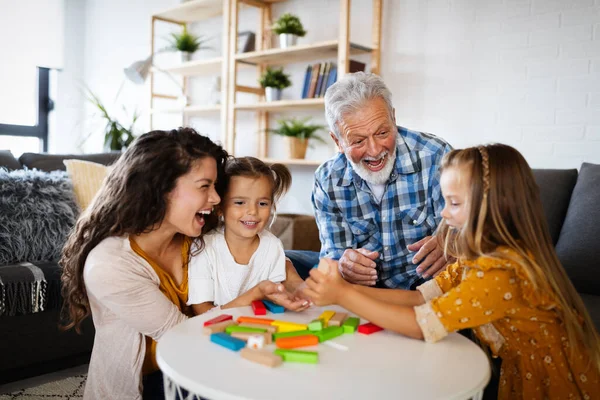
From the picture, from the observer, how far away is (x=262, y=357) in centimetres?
109

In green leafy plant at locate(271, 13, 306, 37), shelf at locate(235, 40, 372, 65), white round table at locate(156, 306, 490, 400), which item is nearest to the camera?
white round table at locate(156, 306, 490, 400)

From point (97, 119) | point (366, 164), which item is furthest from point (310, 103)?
point (97, 119)

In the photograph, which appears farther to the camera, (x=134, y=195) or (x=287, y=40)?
(x=287, y=40)

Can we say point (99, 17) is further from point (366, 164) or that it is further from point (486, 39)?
point (366, 164)

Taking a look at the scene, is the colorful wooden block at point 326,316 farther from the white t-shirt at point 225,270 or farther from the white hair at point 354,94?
the white hair at point 354,94

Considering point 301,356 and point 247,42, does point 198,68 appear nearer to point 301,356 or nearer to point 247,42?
point 247,42

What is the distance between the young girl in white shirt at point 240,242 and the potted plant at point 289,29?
2215mm

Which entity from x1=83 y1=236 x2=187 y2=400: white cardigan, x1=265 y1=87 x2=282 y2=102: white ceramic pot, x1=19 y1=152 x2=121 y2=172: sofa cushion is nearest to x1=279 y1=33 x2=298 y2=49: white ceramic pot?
x1=265 y1=87 x2=282 y2=102: white ceramic pot

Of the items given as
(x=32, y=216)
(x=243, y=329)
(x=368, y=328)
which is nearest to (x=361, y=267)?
(x=368, y=328)

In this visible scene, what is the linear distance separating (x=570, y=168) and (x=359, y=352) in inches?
86.5

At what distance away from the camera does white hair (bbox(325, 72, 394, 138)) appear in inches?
77.8

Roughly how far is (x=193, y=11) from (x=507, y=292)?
410cm

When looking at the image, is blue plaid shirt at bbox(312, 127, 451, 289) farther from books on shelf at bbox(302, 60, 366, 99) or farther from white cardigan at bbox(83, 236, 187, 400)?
books on shelf at bbox(302, 60, 366, 99)

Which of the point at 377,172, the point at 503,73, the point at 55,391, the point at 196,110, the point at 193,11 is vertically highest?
the point at 193,11
